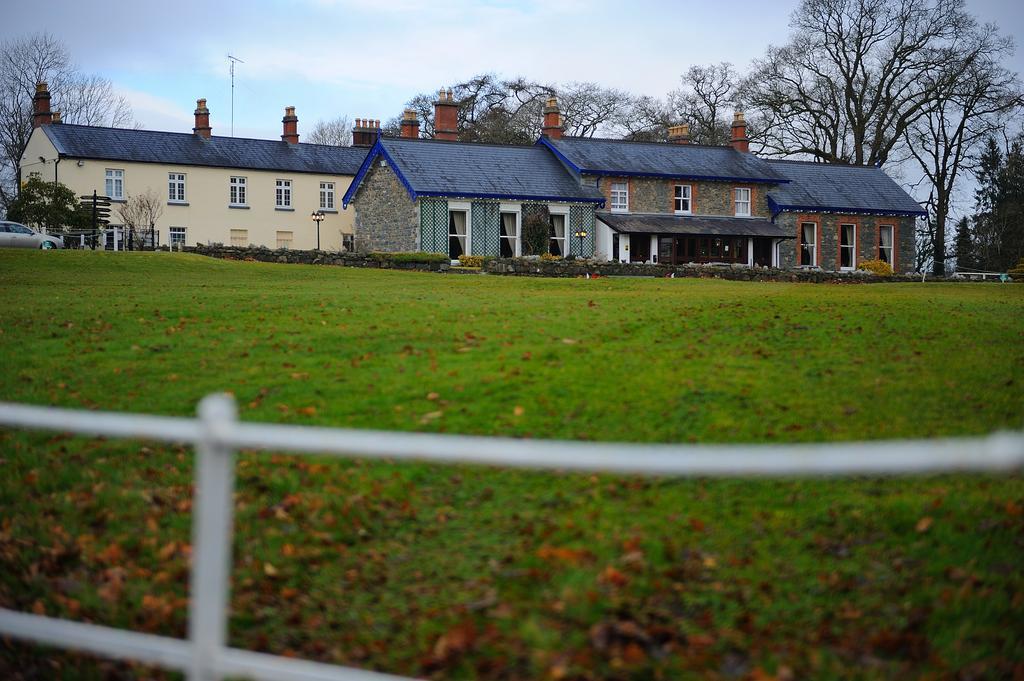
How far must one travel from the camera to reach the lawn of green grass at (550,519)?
5141 mm

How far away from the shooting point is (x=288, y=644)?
5480mm

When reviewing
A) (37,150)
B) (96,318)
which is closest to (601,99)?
(37,150)

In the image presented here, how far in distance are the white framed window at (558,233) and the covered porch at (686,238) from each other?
1.63 meters

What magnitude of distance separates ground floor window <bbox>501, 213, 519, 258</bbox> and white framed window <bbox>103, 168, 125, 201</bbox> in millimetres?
20441

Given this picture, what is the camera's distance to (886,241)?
5141cm

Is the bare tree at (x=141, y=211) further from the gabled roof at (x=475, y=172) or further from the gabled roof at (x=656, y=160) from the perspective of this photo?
the gabled roof at (x=656, y=160)

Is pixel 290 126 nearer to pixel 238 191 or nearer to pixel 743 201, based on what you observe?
pixel 238 191

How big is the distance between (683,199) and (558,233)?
6.84 meters

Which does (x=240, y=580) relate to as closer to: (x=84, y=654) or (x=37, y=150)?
(x=84, y=654)

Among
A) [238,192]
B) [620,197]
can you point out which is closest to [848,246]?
[620,197]

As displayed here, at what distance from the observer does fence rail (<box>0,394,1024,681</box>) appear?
2.42 meters

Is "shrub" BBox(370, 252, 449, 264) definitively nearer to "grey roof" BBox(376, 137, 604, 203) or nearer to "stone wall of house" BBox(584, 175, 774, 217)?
"grey roof" BBox(376, 137, 604, 203)

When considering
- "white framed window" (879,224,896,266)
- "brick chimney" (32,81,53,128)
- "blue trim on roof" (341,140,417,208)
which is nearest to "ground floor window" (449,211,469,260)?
"blue trim on roof" (341,140,417,208)

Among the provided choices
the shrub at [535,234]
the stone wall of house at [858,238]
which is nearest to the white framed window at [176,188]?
the shrub at [535,234]
